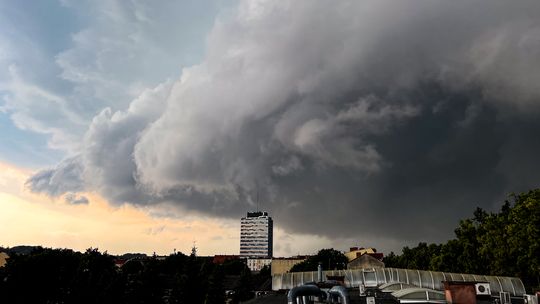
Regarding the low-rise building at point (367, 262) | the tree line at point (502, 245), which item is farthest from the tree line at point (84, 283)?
the low-rise building at point (367, 262)

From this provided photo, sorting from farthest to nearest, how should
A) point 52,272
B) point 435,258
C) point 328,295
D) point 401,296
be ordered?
1. point 435,258
2. point 52,272
3. point 401,296
4. point 328,295

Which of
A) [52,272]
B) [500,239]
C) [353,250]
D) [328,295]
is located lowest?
[328,295]

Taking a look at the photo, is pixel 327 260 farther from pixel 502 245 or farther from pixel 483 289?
pixel 483 289

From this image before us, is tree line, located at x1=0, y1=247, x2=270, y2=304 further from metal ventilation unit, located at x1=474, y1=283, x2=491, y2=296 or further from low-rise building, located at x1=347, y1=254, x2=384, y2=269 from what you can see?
low-rise building, located at x1=347, y1=254, x2=384, y2=269

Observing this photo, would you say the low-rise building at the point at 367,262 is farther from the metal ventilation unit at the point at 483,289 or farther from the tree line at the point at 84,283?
the metal ventilation unit at the point at 483,289

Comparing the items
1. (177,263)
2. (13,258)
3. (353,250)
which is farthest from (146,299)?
(353,250)

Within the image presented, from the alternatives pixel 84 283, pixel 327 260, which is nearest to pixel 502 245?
pixel 84 283

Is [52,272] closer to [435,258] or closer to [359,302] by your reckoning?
[359,302]
